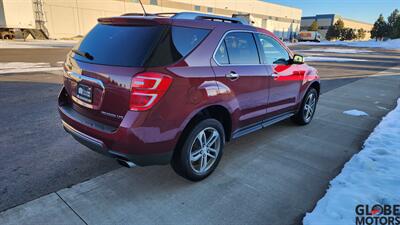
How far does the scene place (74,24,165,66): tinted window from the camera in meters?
2.66

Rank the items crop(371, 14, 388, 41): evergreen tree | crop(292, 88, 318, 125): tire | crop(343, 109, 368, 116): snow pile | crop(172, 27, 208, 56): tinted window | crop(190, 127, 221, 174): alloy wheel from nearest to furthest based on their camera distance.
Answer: crop(172, 27, 208, 56): tinted window, crop(190, 127, 221, 174): alloy wheel, crop(292, 88, 318, 125): tire, crop(343, 109, 368, 116): snow pile, crop(371, 14, 388, 41): evergreen tree

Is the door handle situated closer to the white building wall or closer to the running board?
the running board

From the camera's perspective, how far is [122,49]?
2.76m

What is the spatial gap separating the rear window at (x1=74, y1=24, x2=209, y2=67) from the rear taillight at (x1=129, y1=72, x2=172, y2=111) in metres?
0.13

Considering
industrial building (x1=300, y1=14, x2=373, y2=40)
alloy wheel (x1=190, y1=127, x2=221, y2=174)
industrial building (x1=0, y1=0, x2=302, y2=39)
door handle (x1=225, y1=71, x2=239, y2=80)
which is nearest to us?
alloy wheel (x1=190, y1=127, x2=221, y2=174)

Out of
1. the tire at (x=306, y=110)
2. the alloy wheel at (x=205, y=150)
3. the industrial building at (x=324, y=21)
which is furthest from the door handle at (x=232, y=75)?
the industrial building at (x=324, y=21)

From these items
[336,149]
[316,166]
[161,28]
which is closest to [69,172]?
[161,28]

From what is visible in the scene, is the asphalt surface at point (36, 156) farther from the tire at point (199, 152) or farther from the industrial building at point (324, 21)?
the industrial building at point (324, 21)

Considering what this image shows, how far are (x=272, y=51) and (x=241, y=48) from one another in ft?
2.84

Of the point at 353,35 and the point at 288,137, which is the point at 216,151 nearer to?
the point at 288,137

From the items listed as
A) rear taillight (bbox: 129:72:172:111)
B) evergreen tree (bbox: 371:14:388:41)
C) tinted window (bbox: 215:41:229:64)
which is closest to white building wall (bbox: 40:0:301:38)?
tinted window (bbox: 215:41:229:64)

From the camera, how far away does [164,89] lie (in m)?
2.62

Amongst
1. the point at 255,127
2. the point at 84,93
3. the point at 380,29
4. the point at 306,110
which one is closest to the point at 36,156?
the point at 84,93

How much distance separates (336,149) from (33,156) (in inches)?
175
